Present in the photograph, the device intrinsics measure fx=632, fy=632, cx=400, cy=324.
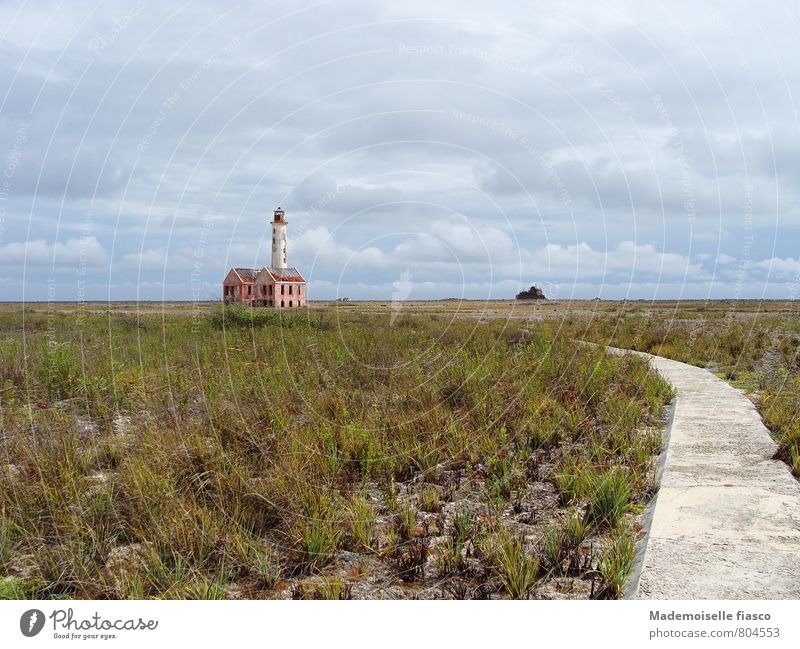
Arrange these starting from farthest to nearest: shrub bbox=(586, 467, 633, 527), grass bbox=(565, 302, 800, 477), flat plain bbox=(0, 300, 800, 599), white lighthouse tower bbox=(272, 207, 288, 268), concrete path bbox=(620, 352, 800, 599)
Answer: white lighthouse tower bbox=(272, 207, 288, 268) < grass bbox=(565, 302, 800, 477) < shrub bbox=(586, 467, 633, 527) < flat plain bbox=(0, 300, 800, 599) < concrete path bbox=(620, 352, 800, 599)

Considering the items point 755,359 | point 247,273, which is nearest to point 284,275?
point 247,273

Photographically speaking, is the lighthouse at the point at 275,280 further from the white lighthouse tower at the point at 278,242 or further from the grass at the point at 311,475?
the grass at the point at 311,475

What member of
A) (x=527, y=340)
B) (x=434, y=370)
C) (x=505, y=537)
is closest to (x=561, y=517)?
(x=505, y=537)

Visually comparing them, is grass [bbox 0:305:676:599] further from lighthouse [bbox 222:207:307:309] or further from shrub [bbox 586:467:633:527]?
lighthouse [bbox 222:207:307:309]

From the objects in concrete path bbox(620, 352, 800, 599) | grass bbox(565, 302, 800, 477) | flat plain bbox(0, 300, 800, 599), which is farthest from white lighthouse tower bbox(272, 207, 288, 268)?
concrete path bbox(620, 352, 800, 599)

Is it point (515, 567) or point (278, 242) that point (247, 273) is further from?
point (515, 567)

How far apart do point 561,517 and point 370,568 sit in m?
1.52

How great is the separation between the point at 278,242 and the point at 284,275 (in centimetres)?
219

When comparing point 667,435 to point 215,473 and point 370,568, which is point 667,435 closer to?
point 370,568


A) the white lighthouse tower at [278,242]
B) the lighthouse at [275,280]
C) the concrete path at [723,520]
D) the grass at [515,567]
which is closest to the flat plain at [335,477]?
the grass at [515,567]

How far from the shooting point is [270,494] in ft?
15.6

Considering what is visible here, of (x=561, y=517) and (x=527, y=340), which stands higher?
(x=527, y=340)

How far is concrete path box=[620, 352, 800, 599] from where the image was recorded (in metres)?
3.38

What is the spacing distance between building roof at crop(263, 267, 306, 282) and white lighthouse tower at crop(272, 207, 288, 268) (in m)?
0.39
